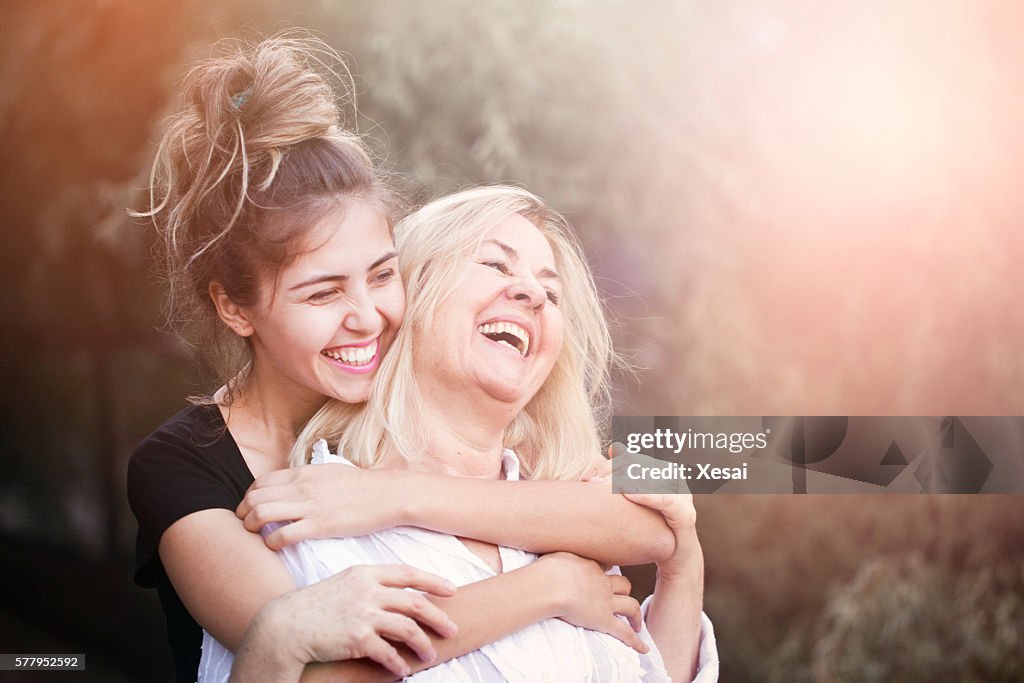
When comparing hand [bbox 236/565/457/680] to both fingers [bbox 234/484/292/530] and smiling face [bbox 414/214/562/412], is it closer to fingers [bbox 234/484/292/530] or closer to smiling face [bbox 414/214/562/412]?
fingers [bbox 234/484/292/530]

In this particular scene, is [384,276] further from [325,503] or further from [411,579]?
[411,579]

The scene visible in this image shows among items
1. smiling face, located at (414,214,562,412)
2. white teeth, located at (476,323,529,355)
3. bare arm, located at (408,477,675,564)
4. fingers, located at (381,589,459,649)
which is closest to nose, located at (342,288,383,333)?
smiling face, located at (414,214,562,412)

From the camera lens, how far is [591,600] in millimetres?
2289

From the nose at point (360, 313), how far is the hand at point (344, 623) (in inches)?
20.1

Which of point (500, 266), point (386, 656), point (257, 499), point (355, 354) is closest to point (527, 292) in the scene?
point (500, 266)

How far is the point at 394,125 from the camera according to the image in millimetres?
2711

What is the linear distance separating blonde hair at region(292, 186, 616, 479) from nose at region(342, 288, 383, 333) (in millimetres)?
99

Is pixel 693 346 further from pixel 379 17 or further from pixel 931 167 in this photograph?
pixel 379 17

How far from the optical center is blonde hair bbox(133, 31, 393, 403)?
7.54ft

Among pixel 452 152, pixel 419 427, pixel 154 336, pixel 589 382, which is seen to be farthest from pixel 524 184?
pixel 154 336

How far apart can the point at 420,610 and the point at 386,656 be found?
103 mm

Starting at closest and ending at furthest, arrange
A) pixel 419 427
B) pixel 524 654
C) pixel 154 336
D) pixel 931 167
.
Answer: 1. pixel 524 654
2. pixel 419 427
3. pixel 154 336
4. pixel 931 167

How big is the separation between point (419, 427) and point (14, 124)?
4.16ft

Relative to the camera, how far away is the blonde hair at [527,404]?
237cm
